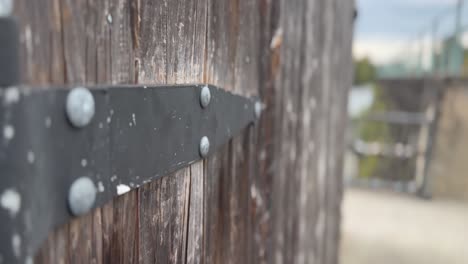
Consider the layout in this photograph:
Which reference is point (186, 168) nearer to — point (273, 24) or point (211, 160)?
point (211, 160)

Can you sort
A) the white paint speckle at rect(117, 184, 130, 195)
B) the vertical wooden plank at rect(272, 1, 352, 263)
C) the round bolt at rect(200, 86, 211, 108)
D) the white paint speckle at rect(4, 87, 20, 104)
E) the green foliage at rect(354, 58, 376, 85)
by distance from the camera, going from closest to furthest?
the white paint speckle at rect(4, 87, 20, 104) → the white paint speckle at rect(117, 184, 130, 195) → the round bolt at rect(200, 86, 211, 108) → the vertical wooden plank at rect(272, 1, 352, 263) → the green foliage at rect(354, 58, 376, 85)

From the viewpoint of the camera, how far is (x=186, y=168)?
0.58 metres

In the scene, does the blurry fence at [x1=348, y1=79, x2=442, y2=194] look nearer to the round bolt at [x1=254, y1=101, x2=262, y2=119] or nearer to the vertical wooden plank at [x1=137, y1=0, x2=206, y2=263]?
the round bolt at [x1=254, y1=101, x2=262, y2=119]

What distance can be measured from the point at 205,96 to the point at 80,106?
261mm

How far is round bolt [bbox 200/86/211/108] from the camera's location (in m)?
0.57

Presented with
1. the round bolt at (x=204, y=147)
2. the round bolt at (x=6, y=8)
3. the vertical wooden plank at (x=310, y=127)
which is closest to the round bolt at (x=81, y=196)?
the round bolt at (x=6, y=8)

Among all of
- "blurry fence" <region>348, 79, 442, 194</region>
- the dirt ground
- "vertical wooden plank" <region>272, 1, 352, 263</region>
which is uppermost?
"vertical wooden plank" <region>272, 1, 352, 263</region>

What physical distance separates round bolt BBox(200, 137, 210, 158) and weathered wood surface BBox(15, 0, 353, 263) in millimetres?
24

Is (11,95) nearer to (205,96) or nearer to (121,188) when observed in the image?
(121,188)

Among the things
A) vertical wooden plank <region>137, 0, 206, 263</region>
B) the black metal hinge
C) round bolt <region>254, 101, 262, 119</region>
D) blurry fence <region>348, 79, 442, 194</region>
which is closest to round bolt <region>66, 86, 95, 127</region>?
the black metal hinge

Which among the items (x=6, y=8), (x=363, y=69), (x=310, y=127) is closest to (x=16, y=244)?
(x=6, y=8)

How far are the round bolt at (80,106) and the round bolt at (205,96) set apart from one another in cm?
24

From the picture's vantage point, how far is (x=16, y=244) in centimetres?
28

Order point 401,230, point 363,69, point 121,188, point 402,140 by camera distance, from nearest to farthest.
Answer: point 121,188
point 401,230
point 402,140
point 363,69
